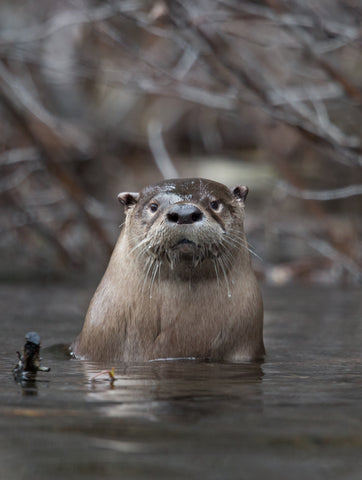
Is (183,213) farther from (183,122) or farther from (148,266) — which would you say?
(183,122)

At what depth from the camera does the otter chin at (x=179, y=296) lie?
2838mm

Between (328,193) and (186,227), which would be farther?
(328,193)

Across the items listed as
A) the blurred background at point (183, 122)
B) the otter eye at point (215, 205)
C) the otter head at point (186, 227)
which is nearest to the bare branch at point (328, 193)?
the blurred background at point (183, 122)

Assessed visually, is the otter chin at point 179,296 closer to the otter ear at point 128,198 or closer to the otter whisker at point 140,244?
the otter whisker at point 140,244

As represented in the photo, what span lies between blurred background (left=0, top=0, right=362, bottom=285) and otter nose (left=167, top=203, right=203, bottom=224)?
7.77 ft

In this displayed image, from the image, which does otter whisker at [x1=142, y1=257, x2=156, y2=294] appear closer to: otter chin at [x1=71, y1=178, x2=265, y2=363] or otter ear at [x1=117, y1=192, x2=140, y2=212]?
otter chin at [x1=71, y1=178, x2=265, y2=363]

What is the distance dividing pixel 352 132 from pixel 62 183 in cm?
386

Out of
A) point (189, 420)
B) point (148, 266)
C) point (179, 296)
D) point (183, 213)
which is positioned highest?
point (183, 213)

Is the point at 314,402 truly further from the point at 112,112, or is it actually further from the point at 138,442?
the point at 112,112

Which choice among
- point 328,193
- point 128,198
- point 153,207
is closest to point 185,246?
point 153,207

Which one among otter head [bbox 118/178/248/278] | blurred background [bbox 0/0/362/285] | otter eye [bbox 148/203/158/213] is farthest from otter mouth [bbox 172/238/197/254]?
blurred background [bbox 0/0/362/285]

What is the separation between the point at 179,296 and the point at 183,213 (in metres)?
0.34

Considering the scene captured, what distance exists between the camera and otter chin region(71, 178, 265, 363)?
2.84 meters

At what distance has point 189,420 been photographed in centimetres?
172
